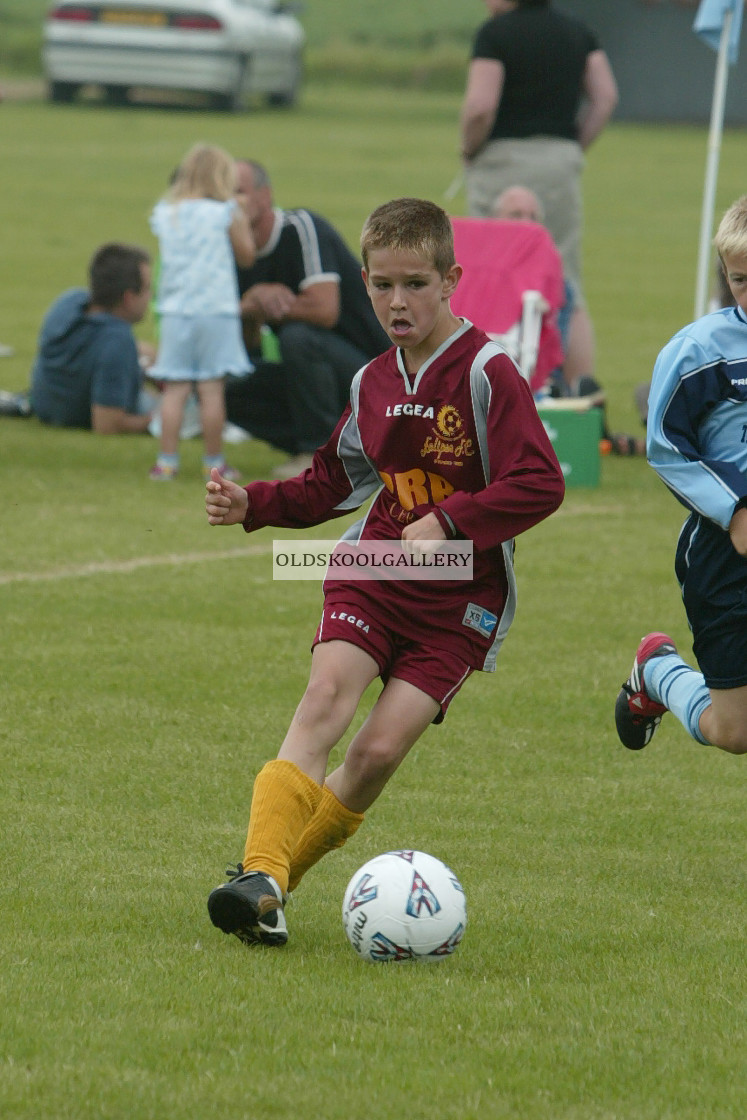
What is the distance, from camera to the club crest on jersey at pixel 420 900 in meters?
3.70

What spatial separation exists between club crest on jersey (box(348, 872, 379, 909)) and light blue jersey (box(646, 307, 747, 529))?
1.21 meters

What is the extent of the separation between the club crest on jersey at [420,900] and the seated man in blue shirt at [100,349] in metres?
6.97

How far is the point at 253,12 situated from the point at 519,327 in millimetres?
21339

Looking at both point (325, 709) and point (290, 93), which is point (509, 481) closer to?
point (325, 709)

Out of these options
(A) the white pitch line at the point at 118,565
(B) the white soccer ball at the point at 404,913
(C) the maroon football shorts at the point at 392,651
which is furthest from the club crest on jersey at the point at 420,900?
(A) the white pitch line at the point at 118,565

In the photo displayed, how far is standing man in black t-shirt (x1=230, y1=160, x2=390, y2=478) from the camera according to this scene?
30.4 feet

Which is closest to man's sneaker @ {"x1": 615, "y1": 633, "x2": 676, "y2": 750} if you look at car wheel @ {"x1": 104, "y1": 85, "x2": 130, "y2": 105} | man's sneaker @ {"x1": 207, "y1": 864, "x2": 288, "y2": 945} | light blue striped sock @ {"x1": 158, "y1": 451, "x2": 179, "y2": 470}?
man's sneaker @ {"x1": 207, "y1": 864, "x2": 288, "y2": 945}

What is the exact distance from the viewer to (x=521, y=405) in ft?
13.0

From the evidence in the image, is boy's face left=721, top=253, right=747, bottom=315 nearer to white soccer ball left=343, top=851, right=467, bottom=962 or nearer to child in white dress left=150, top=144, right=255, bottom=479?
white soccer ball left=343, top=851, right=467, bottom=962

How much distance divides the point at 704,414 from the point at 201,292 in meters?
5.23

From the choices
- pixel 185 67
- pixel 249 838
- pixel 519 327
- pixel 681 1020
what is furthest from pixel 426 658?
pixel 185 67

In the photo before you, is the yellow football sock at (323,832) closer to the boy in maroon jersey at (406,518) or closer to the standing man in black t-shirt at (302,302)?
the boy in maroon jersey at (406,518)

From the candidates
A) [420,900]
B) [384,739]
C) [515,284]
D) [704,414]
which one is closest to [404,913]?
[420,900]

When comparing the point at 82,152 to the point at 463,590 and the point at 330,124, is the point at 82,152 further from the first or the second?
the point at 463,590
